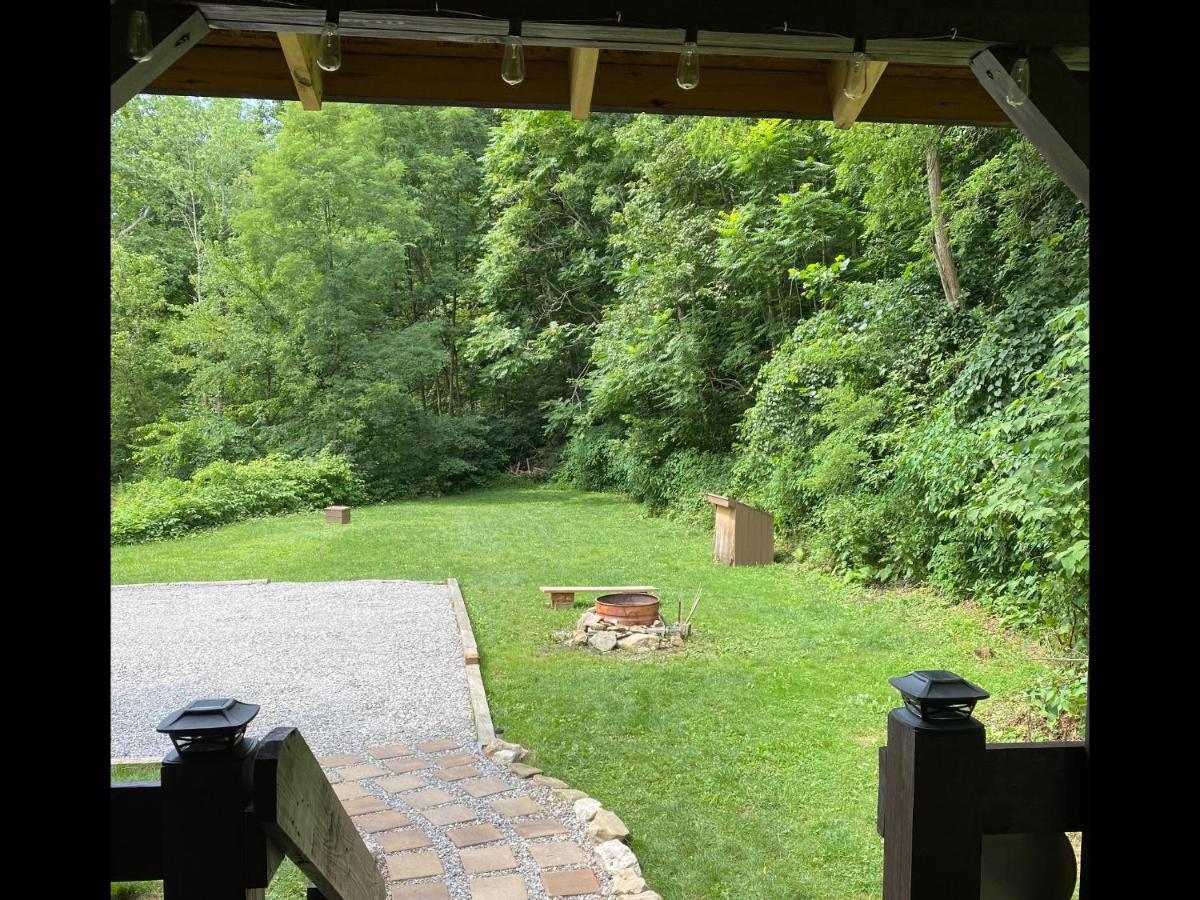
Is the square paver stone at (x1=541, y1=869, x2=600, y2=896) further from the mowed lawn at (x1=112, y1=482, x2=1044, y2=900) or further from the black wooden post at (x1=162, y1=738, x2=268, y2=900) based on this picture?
the black wooden post at (x1=162, y1=738, x2=268, y2=900)

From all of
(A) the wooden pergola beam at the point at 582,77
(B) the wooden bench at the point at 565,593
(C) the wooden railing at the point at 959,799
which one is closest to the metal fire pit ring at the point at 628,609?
(B) the wooden bench at the point at 565,593

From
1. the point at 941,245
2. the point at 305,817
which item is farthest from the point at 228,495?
the point at 305,817

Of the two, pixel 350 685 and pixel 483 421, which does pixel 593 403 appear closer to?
pixel 483 421

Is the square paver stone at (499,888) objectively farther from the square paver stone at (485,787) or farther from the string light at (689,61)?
the string light at (689,61)

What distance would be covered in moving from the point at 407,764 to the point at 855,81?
3.64m

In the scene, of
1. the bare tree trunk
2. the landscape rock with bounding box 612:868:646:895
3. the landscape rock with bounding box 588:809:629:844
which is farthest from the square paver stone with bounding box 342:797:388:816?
the bare tree trunk

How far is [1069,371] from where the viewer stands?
549 cm

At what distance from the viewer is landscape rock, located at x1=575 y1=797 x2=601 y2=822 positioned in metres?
3.69

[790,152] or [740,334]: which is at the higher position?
[790,152]

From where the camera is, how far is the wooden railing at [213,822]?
1065mm

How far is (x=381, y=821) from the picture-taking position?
12.0 ft
